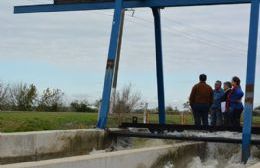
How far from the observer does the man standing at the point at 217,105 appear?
1563 centimetres

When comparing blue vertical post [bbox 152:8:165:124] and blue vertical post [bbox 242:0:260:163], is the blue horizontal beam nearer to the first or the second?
blue vertical post [bbox 152:8:165:124]

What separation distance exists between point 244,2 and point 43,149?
14.7 ft

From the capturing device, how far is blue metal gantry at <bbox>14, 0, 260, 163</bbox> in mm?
9742

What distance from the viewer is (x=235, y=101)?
14.3m

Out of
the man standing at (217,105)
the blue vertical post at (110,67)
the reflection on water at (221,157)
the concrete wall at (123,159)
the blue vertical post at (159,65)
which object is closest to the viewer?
the concrete wall at (123,159)

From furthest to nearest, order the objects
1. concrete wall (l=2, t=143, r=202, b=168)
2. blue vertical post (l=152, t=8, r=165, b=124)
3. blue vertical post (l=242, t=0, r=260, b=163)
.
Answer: blue vertical post (l=152, t=8, r=165, b=124), blue vertical post (l=242, t=0, r=260, b=163), concrete wall (l=2, t=143, r=202, b=168)

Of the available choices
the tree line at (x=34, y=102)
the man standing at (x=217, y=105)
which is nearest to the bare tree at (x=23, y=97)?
the tree line at (x=34, y=102)

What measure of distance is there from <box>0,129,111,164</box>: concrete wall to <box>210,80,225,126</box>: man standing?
533 cm

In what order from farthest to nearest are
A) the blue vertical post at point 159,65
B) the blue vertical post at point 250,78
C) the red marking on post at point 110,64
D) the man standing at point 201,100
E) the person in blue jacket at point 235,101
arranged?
the man standing at point 201,100
the person in blue jacket at point 235,101
the blue vertical post at point 159,65
the red marking on post at point 110,64
the blue vertical post at point 250,78

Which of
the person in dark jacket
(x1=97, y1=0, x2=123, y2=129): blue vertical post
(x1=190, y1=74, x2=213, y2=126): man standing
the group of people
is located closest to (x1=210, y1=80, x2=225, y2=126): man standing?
the person in dark jacket

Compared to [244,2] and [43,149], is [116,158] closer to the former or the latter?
[43,149]

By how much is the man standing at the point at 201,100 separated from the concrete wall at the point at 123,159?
405 centimetres

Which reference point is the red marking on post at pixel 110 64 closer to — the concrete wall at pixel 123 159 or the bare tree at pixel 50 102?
the concrete wall at pixel 123 159

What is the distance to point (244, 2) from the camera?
1077 cm
